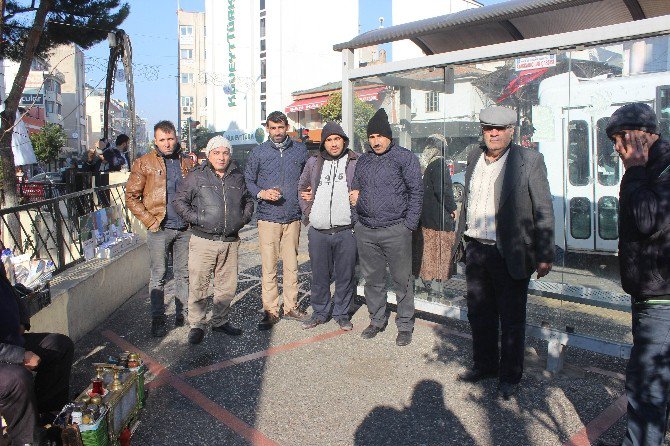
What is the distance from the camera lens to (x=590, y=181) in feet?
18.5

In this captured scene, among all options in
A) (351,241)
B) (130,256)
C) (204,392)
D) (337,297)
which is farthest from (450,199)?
(130,256)

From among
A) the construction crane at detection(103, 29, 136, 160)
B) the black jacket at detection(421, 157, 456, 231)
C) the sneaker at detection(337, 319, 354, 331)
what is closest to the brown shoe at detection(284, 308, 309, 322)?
the sneaker at detection(337, 319, 354, 331)

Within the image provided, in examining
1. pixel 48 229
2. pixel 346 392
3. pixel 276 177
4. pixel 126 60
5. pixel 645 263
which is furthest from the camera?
pixel 126 60

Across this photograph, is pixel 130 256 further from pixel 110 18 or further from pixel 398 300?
pixel 110 18

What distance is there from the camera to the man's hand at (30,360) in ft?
9.55

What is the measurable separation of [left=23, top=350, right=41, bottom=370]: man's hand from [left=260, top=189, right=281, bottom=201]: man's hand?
2.55m

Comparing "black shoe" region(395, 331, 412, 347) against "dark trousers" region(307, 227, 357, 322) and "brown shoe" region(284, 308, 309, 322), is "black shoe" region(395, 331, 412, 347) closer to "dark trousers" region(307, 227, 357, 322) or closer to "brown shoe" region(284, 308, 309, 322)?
"dark trousers" region(307, 227, 357, 322)

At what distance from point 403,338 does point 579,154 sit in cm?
279

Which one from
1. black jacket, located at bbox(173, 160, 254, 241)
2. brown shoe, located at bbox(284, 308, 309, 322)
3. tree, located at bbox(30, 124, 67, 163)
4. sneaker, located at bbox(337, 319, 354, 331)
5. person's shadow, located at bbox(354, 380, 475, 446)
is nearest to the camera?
person's shadow, located at bbox(354, 380, 475, 446)

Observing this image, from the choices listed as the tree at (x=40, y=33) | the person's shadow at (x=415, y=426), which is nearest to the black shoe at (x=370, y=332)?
the person's shadow at (x=415, y=426)

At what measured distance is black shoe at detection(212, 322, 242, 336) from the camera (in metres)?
5.16

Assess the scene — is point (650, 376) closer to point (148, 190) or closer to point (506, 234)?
point (506, 234)

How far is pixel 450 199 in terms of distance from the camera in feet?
17.5

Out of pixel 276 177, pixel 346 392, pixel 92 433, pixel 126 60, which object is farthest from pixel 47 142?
pixel 92 433
